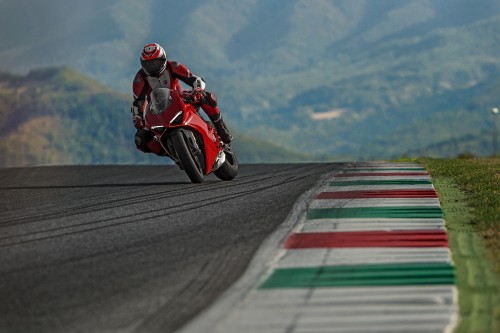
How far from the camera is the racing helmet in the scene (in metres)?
16.0

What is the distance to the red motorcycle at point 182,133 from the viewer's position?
1584 cm

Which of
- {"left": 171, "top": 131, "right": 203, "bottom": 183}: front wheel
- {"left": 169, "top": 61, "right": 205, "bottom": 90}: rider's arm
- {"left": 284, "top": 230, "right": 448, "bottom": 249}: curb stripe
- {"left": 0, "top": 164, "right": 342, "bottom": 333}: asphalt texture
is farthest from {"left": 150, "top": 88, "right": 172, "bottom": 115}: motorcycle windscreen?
{"left": 284, "top": 230, "right": 448, "bottom": 249}: curb stripe

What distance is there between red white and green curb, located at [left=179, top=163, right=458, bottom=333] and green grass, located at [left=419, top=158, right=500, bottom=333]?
10 centimetres

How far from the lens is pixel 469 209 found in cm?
1170

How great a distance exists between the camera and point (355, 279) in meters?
6.98

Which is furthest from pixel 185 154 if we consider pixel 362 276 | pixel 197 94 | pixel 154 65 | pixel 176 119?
pixel 362 276

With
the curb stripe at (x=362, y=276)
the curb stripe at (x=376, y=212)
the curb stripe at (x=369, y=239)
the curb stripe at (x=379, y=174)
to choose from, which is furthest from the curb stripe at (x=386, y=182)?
the curb stripe at (x=362, y=276)

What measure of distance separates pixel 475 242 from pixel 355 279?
7.05 ft

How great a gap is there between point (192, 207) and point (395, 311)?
21.6 feet

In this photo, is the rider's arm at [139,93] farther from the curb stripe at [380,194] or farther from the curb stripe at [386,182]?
the curb stripe at [380,194]

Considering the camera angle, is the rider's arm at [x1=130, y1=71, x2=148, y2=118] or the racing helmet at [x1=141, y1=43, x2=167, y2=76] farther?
the rider's arm at [x1=130, y1=71, x2=148, y2=118]

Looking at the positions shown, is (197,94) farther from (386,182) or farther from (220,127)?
(386,182)

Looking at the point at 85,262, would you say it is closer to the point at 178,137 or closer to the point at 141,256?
the point at 141,256

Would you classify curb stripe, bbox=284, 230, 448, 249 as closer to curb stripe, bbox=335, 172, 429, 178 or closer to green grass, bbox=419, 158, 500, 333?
green grass, bbox=419, 158, 500, 333
